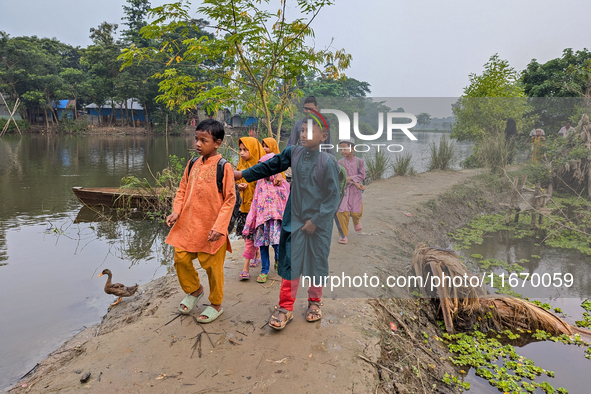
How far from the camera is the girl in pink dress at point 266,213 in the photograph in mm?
3561

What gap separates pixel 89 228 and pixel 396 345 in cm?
706

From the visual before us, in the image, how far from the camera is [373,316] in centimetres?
312

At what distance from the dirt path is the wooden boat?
4.66 metres

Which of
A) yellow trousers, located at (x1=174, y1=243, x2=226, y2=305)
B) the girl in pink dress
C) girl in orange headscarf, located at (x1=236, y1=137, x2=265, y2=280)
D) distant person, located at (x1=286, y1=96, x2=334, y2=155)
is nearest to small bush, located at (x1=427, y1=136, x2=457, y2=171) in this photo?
distant person, located at (x1=286, y1=96, x2=334, y2=155)

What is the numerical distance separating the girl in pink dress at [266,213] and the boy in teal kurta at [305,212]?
2.37 feet

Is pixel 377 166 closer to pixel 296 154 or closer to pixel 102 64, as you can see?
pixel 296 154

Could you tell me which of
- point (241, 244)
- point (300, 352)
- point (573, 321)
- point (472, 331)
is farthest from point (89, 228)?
point (573, 321)

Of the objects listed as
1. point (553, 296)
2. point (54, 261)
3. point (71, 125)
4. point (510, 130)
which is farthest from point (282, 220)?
point (71, 125)

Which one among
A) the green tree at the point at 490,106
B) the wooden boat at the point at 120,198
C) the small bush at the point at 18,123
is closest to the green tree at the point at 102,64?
the small bush at the point at 18,123

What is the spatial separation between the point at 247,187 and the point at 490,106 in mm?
9826

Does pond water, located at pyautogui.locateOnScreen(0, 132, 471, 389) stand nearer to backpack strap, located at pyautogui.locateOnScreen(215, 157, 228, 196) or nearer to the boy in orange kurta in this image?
the boy in orange kurta

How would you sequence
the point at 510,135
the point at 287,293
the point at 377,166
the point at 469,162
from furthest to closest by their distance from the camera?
the point at 469,162
the point at 377,166
the point at 510,135
the point at 287,293

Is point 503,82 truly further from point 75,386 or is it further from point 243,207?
point 75,386

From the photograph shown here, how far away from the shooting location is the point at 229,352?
8.13ft
